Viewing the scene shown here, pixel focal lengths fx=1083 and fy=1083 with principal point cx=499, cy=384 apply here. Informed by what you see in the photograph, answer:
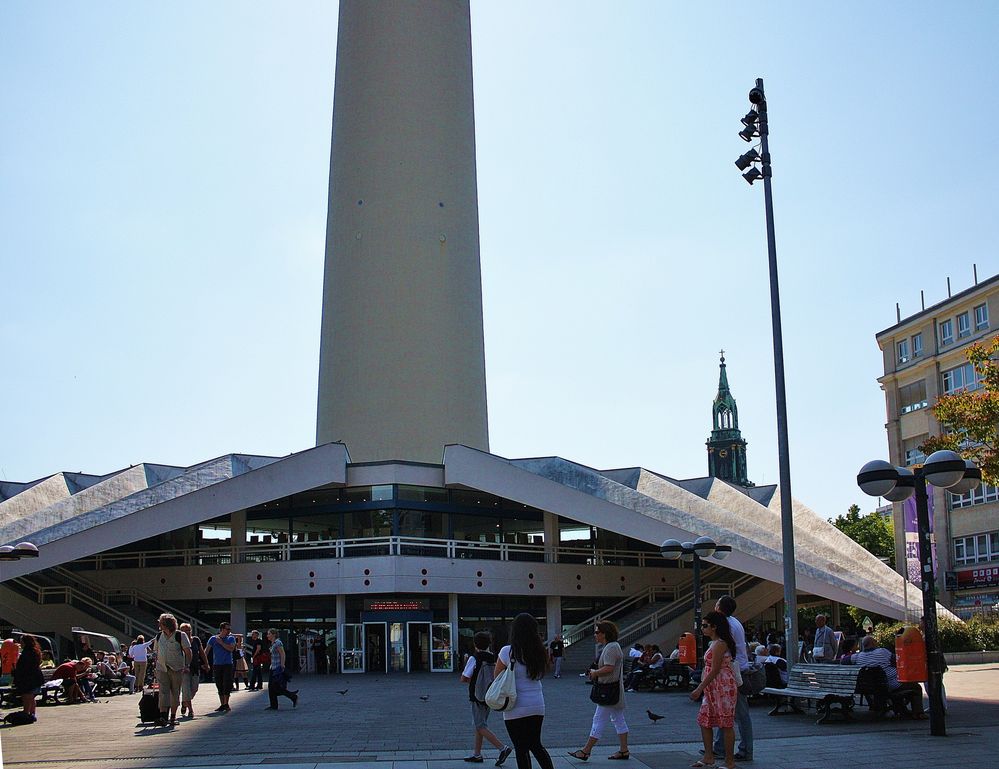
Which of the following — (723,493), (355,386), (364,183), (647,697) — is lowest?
(647,697)

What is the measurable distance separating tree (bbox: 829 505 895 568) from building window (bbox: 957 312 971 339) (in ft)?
117

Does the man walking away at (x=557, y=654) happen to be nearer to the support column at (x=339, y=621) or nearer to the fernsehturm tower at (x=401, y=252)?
the support column at (x=339, y=621)

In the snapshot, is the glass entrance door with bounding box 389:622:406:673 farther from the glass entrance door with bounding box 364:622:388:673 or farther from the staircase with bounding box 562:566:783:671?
the staircase with bounding box 562:566:783:671

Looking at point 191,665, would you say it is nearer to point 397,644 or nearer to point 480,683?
point 480,683

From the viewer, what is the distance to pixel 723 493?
42.2m

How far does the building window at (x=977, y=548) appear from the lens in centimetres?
4441

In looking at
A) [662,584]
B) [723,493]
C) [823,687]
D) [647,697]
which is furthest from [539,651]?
[723,493]

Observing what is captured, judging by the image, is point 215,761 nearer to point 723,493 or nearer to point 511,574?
point 511,574

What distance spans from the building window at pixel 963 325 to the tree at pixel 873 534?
35.6 m

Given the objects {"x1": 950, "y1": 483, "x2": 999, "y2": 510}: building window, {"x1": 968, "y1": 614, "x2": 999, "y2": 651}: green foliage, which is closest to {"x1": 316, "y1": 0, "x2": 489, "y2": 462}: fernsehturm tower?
{"x1": 950, "y1": 483, "x2": 999, "y2": 510}: building window

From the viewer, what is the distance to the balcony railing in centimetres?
3419

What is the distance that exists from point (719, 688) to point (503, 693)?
268 cm

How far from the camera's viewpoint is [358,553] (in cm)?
3497

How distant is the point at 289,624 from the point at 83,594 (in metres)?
6.47
